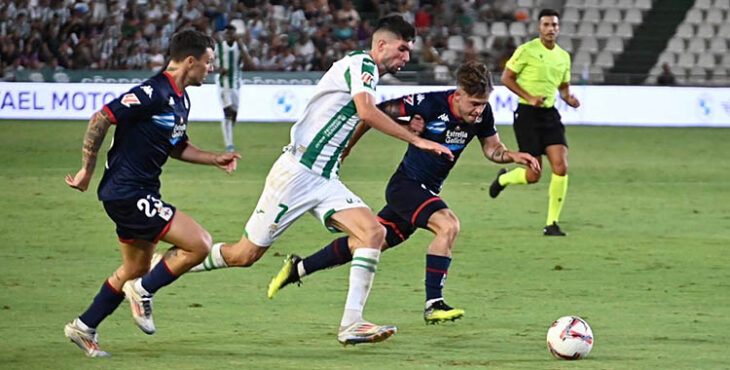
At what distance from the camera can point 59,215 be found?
14.3m

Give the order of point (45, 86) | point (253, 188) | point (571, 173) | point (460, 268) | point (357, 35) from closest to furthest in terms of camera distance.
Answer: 1. point (460, 268)
2. point (253, 188)
3. point (571, 173)
4. point (45, 86)
5. point (357, 35)

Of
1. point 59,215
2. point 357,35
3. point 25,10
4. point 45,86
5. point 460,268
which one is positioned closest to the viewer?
point 460,268

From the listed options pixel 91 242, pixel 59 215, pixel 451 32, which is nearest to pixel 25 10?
pixel 451 32

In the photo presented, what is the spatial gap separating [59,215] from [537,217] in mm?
5194

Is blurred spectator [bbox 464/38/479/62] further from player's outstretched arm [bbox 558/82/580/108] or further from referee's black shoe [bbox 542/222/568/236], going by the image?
referee's black shoe [bbox 542/222/568/236]

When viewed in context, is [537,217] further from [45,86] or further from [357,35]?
[357,35]

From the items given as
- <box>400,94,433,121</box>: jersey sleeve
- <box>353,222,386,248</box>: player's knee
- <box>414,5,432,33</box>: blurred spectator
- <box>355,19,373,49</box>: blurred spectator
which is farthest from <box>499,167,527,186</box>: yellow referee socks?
<box>414,5,432,33</box>: blurred spectator

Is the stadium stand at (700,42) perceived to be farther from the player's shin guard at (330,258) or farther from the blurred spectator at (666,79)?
the player's shin guard at (330,258)

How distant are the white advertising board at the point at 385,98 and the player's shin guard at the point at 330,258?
59.3ft

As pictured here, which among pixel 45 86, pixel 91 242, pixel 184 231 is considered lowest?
pixel 45 86

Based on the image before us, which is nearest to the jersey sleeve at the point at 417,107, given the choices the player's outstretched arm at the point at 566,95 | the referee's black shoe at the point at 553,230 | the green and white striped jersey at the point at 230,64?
the referee's black shoe at the point at 553,230

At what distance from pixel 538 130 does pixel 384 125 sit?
6045 mm

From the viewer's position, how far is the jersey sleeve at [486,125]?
29.7ft

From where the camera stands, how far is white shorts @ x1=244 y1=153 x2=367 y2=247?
25.8ft
